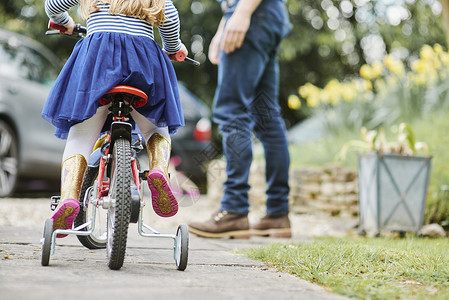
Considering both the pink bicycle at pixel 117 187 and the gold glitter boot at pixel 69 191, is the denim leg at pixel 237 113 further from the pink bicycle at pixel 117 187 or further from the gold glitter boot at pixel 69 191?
the gold glitter boot at pixel 69 191

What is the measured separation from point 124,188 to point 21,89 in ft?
11.5

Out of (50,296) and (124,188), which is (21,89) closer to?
(124,188)

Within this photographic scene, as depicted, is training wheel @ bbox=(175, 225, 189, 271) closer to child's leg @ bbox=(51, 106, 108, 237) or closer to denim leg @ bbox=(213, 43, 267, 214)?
child's leg @ bbox=(51, 106, 108, 237)

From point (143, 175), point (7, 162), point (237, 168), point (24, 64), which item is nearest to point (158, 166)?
point (143, 175)

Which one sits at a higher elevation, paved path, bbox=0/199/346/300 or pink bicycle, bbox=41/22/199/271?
pink bicycle, bbox=41/22/199/271

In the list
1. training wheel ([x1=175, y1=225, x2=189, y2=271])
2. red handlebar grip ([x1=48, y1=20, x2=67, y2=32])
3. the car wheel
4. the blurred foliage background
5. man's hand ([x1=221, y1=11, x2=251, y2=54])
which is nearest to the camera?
training wheel ([x1=175, y1=225, x2=189, y2=271])

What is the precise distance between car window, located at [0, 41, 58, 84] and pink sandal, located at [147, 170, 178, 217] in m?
3.31

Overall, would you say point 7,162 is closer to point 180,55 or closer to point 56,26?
point 56,26

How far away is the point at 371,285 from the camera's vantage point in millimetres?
1706

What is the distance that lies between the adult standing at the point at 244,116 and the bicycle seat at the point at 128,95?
1164mm

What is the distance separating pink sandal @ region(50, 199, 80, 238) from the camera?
6.46 feet

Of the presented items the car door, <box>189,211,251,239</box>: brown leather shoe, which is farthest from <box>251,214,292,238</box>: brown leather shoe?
the car door

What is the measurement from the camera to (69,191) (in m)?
2.03

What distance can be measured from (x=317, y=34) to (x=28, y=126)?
6.86 m
